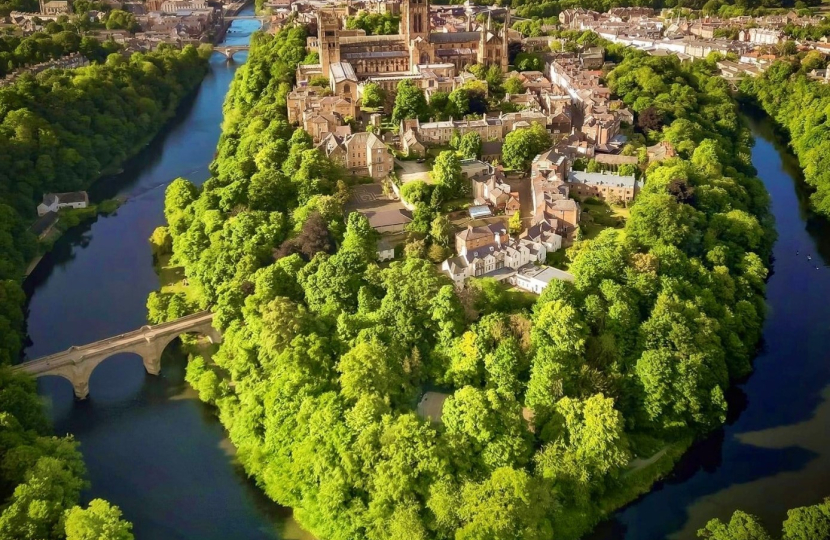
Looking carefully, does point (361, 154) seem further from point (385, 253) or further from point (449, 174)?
point (385, 253)

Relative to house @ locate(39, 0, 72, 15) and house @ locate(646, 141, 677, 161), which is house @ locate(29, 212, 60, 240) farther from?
house @ locate(39, 0, 72, 15)

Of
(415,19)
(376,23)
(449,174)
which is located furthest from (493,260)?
(376,23)

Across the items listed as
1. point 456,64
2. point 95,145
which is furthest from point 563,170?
point 95,145

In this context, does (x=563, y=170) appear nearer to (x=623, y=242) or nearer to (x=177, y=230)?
(x=623, y=242)

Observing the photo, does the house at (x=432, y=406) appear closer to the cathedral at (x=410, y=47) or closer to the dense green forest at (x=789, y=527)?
the dense green forest at (x=789, y=527)

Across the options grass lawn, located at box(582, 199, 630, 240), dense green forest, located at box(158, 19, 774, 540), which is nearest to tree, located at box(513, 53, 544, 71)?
dense green forest, located at box(158, 19, 774, 540)
